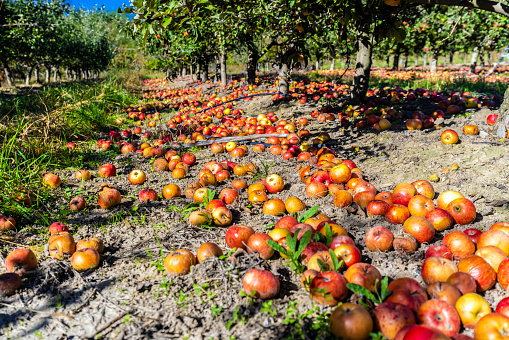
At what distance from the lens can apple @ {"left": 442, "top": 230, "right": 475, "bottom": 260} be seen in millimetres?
2545

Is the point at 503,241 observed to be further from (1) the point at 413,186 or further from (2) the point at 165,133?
(2) the point at 165,133

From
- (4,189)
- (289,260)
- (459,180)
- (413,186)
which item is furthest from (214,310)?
(459,180)

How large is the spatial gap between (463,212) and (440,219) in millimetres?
283

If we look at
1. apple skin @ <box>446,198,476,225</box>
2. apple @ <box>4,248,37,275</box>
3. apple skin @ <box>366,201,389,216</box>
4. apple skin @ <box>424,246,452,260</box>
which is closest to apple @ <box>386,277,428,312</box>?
apple skin @ <box>424,246,452,260</box>

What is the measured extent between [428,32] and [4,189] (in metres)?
20.0

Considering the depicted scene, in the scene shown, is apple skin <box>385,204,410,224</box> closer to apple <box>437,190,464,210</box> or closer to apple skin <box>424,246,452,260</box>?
apple <box>437,190,464,210</box>

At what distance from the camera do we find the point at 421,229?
9.25 feet

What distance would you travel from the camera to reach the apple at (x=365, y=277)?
2117 mm

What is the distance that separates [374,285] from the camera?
2125 millimetres

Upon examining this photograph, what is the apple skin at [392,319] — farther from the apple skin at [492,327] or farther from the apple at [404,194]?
the apple at [404,194]

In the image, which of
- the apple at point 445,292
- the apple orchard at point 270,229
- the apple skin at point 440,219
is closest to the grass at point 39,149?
the apple orchard at point 270,229

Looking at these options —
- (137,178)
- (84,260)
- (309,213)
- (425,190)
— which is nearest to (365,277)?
(309,213)

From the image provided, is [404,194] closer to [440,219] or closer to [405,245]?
[440,219]

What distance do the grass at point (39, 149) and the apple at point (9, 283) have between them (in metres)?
1.13
